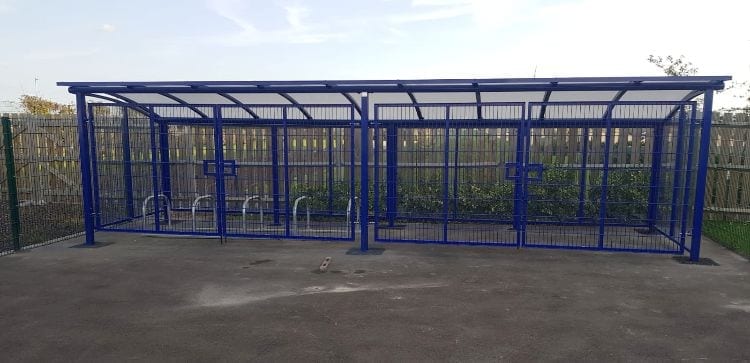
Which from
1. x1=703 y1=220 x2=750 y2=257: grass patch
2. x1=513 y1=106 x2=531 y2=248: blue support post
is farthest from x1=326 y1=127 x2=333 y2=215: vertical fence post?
x1=703 y1=220 x2=750 y2=257: grass patch

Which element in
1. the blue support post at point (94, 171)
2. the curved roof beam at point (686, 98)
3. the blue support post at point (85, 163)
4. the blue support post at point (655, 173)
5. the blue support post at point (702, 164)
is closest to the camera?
the blue support post at point (702, 164)

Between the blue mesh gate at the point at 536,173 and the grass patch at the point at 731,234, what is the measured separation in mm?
911

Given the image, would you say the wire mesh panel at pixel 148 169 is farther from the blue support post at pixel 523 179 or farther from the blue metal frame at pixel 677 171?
the blue metal frame at pixel 677 171

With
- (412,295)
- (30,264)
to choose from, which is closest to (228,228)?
(30,264)

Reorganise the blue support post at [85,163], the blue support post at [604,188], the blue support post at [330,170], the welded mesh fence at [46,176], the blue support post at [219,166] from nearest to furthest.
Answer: the blue support post at [604,188]
the blue support post at [85,163]
the blue support post at [219,166]
the blue support post at [330,170]
the welded mesh fence at [46,176]

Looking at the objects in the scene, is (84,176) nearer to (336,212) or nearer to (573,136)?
(336,212)

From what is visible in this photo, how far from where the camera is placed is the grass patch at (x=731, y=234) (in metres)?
7.12

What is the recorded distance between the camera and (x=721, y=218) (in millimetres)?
9492

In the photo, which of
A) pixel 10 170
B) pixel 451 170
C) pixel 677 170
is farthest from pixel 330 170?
pixel 677 170

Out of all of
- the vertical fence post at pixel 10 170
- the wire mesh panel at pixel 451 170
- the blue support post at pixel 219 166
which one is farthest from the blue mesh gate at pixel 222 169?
the vertical fence post at pixel 10 170

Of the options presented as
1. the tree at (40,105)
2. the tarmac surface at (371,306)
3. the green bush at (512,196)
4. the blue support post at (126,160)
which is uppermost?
the tree at (40,105)

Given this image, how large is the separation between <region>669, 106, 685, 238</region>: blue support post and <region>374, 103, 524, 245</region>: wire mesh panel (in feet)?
8.04

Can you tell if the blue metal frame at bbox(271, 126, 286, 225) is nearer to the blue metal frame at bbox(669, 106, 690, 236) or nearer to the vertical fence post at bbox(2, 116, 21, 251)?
the vertical fence post at bbox(2, 116, 21, 251)

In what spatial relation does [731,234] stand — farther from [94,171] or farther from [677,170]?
[94,171]
